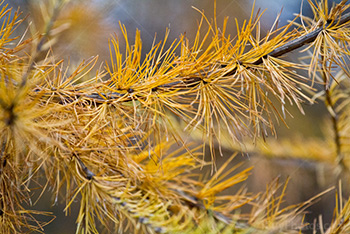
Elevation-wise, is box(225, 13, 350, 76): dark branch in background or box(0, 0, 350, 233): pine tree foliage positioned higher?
box(225, 13, 350, 76): dark branch in background

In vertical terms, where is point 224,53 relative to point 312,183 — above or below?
below

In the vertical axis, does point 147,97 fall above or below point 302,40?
below

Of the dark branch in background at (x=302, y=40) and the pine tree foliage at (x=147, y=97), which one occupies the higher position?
the dark branch in background at (x=302, y=40)

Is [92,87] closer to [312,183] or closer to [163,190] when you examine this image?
[163,190]

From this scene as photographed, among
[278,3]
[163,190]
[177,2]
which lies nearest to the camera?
[163,190]

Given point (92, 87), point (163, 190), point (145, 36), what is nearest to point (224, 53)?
point (92, 87)

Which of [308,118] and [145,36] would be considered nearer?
[145,36]

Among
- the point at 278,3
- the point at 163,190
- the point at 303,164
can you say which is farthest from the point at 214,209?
the point at 303,164

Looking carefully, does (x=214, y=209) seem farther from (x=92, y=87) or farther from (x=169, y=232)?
(x=92, y=87)

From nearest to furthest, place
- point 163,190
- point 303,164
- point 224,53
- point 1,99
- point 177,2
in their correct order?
point 1,99, point 224,53, point 163,190, point 177,2, point 303,164

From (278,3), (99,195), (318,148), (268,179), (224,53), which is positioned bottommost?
(99,195)
